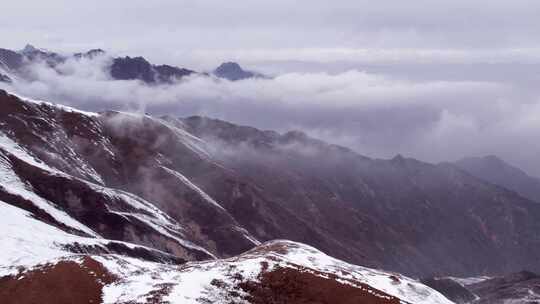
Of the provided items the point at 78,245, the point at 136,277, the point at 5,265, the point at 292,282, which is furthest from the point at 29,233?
the point at 292,282

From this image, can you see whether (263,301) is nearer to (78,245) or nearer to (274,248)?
(274,248)

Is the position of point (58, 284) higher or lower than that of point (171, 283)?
higher

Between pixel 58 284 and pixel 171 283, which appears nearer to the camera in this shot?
pixel 58 284

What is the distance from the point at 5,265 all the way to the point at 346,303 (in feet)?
154

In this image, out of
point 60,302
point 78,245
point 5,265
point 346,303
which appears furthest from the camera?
point 78,245

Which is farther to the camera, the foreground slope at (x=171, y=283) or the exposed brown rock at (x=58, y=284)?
the foreground slope at (x=171, y=283)

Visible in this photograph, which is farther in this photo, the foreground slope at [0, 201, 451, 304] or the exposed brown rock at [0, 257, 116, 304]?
the foreground slope at [0, 201, 451, 304]

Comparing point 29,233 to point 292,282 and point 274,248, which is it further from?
point 292,282

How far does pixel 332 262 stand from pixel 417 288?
51.9 feet

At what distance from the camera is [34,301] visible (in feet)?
245

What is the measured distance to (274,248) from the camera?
127 metres

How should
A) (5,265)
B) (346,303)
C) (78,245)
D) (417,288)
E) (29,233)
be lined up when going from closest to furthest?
(346,303) → (5,265) → (417,288) → (29,233) → (78,245)

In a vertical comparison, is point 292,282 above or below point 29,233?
above

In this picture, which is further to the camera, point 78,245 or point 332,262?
point 78,245
